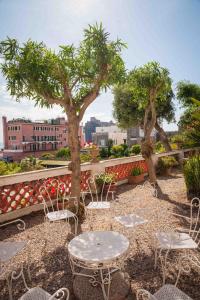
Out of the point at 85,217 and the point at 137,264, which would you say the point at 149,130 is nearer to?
the point at 85,217

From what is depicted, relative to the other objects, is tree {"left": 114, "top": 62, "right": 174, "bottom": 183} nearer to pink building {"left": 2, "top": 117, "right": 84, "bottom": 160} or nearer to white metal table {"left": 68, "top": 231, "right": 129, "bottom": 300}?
white metal table {"left": 68, "top": 231, "right": 129, "bottom": 300}

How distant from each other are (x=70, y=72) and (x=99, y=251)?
348 centimetres

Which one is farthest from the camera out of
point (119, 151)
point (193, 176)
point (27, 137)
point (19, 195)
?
point (27, 137)

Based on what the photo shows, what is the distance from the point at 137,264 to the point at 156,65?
19.7ft

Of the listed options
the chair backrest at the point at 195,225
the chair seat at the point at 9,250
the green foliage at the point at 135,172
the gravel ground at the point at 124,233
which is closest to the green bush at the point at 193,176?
the gravel ground at the point at 124,233

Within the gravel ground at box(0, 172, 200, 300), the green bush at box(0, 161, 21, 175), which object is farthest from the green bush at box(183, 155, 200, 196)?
the green bush at box(0, 161, 21, 175)

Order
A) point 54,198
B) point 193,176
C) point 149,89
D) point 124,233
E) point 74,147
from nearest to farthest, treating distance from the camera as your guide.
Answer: point 124,233 → point 74,147 → point 54,198 → point 193,176 → point 149,89

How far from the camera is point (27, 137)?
5734 centimetres

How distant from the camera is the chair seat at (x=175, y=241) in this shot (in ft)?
9.01

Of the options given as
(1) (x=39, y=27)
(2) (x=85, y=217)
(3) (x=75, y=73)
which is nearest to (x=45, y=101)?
(3) (x=75, y=73)

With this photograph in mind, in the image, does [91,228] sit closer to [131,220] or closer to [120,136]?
[131,220]

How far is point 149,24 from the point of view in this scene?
5074mm

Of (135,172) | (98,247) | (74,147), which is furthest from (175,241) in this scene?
(135,172)

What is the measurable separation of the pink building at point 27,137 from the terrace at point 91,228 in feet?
154
